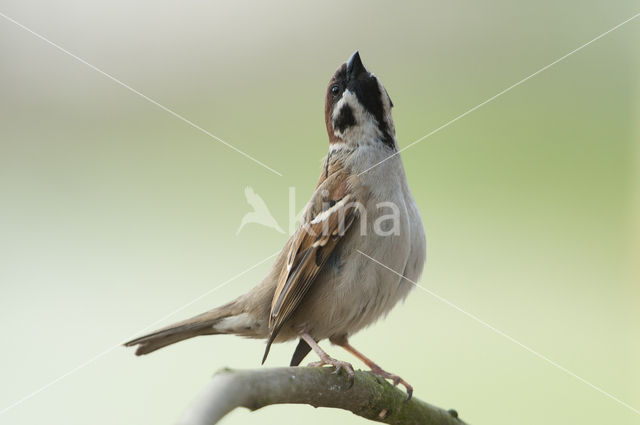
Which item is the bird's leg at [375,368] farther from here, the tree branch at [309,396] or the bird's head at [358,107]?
the bird's head at [358,107]

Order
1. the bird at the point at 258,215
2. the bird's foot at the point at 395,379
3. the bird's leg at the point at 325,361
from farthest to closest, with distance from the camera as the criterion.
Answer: the bird at the point at 258,215 < the bird's foot at the point at 395,379 < the bird's leg at the point at 325,361

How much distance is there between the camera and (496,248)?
3.84 metres

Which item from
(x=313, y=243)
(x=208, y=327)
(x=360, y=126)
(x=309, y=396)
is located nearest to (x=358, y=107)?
(x=360, y=126)

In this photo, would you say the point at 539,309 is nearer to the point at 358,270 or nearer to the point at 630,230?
the point at 630,230

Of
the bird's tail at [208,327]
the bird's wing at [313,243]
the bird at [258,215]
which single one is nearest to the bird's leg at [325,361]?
the bird's wing at [313,243]

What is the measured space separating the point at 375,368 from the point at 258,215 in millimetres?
1138

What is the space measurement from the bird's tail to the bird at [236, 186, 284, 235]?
1.77 feet

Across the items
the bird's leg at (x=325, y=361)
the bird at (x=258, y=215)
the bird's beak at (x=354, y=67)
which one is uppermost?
the bird's beak at (x=354, y=67)

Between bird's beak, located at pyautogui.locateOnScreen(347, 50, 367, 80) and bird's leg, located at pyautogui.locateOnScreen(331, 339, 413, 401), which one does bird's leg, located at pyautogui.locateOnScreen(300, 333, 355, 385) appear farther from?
bird's beak, located at pyautogui.locateOnScreen(347, 50, 367, 80)


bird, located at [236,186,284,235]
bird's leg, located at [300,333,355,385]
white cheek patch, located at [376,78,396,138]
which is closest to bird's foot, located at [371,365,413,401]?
bird's leg, located at [300,333,355,385]

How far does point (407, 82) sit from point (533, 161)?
878 millimetres

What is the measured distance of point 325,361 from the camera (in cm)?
271

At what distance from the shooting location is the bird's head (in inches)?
122

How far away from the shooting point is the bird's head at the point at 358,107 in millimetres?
3107
